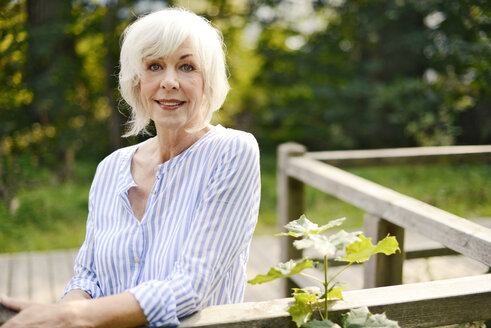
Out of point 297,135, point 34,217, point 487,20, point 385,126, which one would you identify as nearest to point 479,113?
point 385,126

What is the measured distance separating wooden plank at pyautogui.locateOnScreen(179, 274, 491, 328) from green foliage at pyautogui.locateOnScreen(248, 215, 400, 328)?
0.10 feet

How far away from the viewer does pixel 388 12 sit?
842 centimetres

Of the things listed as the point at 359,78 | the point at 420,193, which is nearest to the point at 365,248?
the point at 420,193

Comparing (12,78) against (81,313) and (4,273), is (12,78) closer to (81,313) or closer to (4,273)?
(4,273)

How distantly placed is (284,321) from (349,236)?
23cm

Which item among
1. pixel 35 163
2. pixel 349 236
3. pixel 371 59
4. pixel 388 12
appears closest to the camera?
pixel 349 236

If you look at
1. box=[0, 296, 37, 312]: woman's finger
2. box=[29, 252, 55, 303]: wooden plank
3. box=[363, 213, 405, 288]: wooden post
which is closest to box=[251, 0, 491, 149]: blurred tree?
box=[29, 252, 55, 303]: wooden plank

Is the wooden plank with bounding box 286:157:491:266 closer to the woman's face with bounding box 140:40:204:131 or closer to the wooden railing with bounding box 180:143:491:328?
the wooden railing with bounding box 180:143:491:328

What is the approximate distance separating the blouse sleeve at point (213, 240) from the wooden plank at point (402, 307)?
2.3 inches

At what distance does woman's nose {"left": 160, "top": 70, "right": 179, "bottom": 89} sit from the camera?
1.51 meters

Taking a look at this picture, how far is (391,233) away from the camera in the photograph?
218cm

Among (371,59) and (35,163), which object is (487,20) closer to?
(371,59)

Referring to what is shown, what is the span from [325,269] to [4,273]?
3.66 meters

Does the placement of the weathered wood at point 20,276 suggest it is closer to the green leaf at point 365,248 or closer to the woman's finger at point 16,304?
the woman's finger at point 16,304
